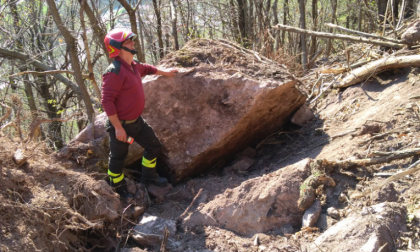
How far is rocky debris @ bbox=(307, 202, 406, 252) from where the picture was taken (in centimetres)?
258

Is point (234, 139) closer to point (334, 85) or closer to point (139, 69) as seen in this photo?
point (139, 69)

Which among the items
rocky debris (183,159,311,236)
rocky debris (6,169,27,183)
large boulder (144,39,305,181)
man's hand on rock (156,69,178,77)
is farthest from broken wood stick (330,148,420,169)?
rocky debris (6,169,27,183)

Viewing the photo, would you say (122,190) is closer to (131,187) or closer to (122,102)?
(131,187)

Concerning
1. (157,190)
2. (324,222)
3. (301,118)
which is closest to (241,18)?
(301,118)

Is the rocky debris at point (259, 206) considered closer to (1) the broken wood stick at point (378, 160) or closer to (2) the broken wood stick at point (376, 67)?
(1) the broken wood stick at point (378, 160)

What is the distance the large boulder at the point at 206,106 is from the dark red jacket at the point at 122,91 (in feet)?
2.40

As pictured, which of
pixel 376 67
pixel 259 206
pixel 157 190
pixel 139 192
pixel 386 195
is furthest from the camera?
pixel 376 67

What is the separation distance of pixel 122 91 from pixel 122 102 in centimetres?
11

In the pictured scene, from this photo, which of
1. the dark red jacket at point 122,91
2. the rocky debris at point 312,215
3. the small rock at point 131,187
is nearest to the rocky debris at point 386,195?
the rocky debris at point 312,215

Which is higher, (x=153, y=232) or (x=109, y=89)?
(x=109, y=89)

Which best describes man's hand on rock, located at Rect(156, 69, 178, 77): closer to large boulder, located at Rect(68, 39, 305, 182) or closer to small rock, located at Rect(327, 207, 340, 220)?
large boulder, located at Rect(68, 39, 305, 182)

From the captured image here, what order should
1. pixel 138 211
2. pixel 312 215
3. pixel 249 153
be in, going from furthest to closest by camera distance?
pixel 249 153 → pixel 138 211 → pixel 312 215

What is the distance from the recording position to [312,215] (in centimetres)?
302

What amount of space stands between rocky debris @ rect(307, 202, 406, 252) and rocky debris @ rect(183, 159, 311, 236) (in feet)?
1.45
